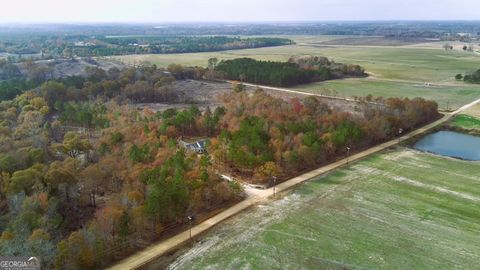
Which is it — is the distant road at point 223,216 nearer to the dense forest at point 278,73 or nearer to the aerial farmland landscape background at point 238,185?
the aerial farmland landscape background at point 238,185

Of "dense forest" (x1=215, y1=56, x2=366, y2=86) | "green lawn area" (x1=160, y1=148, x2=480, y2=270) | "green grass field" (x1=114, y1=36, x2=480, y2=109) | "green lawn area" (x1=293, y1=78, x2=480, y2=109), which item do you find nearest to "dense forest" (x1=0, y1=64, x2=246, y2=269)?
"green lawn area" (x1=160, y1=148, x2=480, y2=270)

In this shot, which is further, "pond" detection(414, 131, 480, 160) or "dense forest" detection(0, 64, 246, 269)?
"pond" detection(414, 131, 480, 160)

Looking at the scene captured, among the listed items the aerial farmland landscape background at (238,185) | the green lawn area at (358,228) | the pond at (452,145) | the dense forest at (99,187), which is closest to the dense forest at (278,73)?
the aerial farmland landscape background at (238,185)

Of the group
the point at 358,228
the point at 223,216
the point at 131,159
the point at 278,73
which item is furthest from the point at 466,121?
the point at 131,159

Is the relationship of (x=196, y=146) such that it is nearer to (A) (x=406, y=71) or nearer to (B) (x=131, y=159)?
(B) (x=131, y=159)

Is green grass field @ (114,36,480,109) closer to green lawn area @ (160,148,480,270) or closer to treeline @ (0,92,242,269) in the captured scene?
green lawn area @ (160,148,480,270)

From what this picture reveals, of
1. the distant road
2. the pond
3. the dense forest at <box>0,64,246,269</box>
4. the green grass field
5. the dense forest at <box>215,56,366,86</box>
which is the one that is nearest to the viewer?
the dense forest at <box>0,64,246,269</box>
